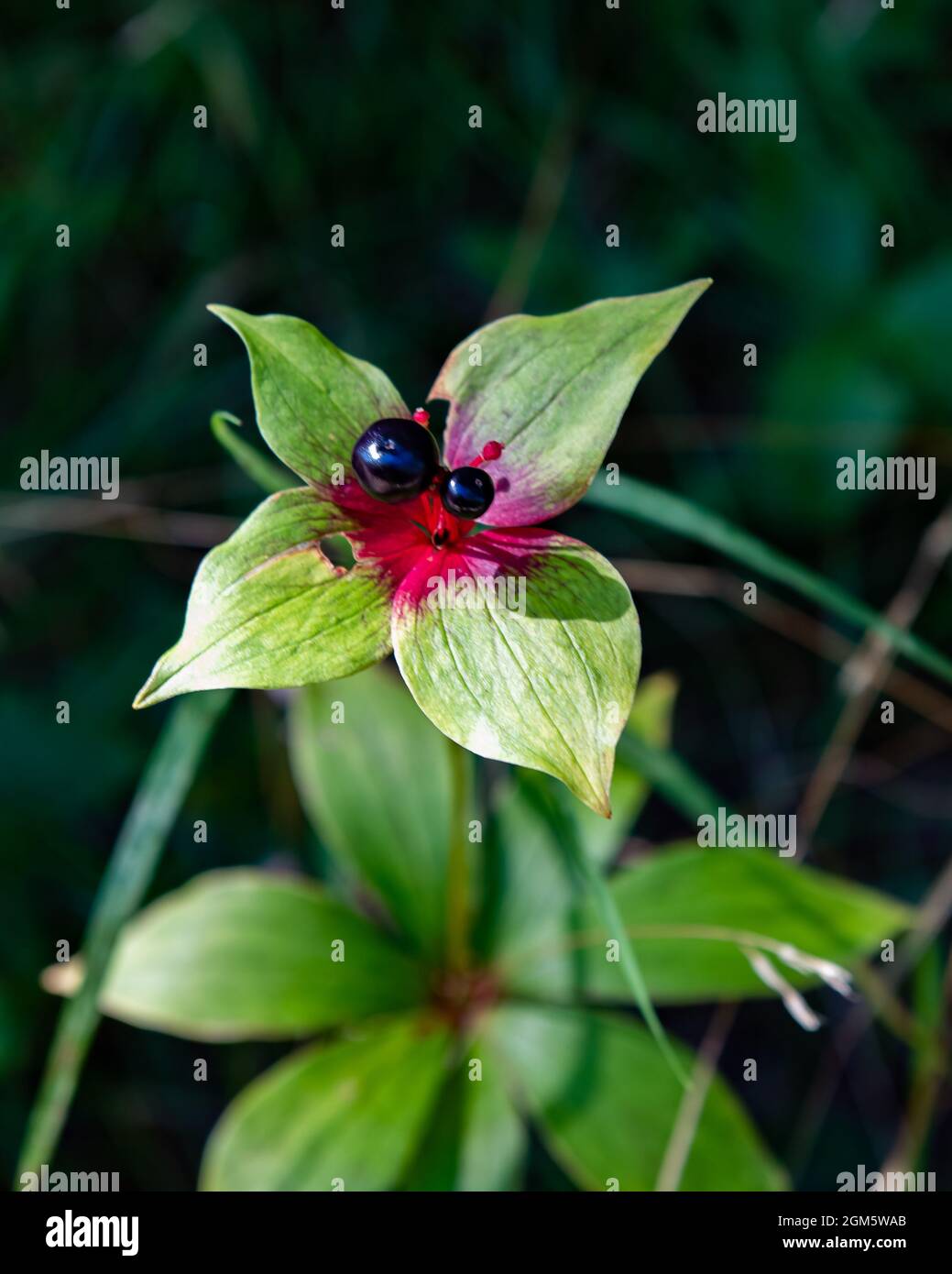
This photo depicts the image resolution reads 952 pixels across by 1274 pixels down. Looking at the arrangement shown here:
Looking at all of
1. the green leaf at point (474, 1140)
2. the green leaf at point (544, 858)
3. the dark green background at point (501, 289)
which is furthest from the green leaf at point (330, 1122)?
the dark green background at point (501, 289)

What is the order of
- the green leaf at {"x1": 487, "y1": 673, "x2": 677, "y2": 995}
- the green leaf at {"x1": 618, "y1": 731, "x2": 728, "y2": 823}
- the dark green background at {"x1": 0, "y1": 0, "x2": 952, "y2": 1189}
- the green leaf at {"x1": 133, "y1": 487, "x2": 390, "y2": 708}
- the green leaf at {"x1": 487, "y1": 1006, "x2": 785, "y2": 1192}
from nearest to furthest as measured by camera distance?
1. the green leaf at {"x1": 133, "y1": 487, "x2": 390, "y2": 708}
2. the green leaf at {"x1": 618, "y1": 731, "x2": 728, "y2": 823}
3. the green leaf at {"x1": 487, "y1": 1006, "x2": 785, "y2": 1192}
4. the green leaf at {"x1": 487, "y1": 673, "x2": 677, "y2": 995}
5. the dark green background at {"x1": 0, "y1": 0, "x2": 952, "y2": 1189}

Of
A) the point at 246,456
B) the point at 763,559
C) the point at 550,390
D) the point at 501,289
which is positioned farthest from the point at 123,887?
the point at 501,289

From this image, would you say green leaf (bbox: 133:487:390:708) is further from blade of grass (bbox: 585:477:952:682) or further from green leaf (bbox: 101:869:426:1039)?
green leaf (bbox: 101:869:426:1039)

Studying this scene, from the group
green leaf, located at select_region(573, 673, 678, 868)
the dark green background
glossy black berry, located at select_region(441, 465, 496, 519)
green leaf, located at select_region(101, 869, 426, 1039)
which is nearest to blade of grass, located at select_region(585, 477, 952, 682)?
green leaf, located at select_region(573, 673, 678, 868)

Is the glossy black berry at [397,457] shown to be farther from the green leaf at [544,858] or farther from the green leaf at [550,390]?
the green leaf at [544,858]
